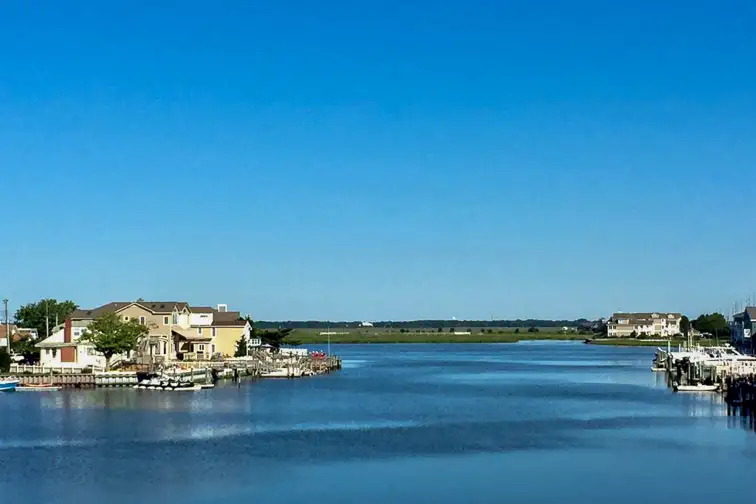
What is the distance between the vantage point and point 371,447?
1752 inches

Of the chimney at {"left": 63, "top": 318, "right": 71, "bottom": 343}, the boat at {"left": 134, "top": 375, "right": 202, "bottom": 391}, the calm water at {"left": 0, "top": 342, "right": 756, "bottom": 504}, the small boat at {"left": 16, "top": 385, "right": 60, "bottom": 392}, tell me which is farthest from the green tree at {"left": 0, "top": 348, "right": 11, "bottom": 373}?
the boat at {"left": 134, "top": 375, "right": 202, "bottom": 391}

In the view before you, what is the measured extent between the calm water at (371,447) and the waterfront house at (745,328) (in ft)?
172

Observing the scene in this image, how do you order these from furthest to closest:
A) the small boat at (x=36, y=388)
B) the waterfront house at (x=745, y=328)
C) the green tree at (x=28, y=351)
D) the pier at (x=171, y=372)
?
the waterfront house at (x=745, y=328) → the green tree at (x=28, y=351) → the pier at (x=171, y=372) → the small boat at (x=36, y=388)

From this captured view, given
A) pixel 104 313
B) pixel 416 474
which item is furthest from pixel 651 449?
pixel 104 313

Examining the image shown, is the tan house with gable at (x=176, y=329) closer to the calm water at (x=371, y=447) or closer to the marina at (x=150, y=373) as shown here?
the marina at (x=150, y=373)

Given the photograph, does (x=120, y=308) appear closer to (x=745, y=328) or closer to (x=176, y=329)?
(x=176, y=329)

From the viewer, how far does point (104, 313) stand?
85250mm

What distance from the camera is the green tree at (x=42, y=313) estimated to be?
134 meters

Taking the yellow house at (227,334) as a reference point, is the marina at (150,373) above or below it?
below

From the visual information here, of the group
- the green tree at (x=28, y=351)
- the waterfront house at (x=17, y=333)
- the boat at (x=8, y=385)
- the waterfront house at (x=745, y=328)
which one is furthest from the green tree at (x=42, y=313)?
the waterfront house at (x=745, y=328)

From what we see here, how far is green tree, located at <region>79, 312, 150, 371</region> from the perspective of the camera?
80.5m

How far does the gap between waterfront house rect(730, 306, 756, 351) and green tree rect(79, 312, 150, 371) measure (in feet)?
216

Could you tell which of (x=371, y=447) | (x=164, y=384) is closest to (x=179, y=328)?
(x=164, y=384)

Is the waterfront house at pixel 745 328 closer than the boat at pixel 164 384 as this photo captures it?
No
